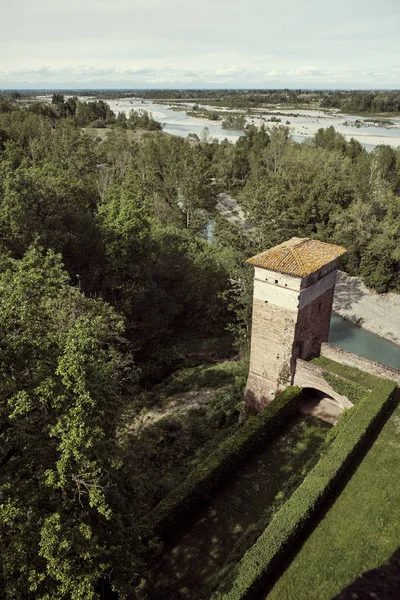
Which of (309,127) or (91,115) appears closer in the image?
(91,115)

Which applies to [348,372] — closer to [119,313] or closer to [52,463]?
[119,313]

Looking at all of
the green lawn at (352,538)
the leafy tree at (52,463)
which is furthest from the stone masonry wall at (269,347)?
the leafy tree at (52,463)

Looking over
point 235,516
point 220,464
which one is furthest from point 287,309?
point 235,516

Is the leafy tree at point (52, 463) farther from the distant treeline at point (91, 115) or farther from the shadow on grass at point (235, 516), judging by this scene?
the distant treeline at point (91, 115)

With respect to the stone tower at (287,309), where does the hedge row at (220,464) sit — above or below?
below

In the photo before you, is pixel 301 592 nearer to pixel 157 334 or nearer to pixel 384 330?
pixel 157 334

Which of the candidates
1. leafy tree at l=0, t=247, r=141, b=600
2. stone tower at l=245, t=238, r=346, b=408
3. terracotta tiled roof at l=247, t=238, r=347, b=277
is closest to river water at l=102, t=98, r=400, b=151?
terracotta tiled roof at l=247, t=238, r=347, b=277

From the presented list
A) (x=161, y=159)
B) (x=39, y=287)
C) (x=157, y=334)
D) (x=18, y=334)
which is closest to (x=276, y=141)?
(x=161, y=159)
